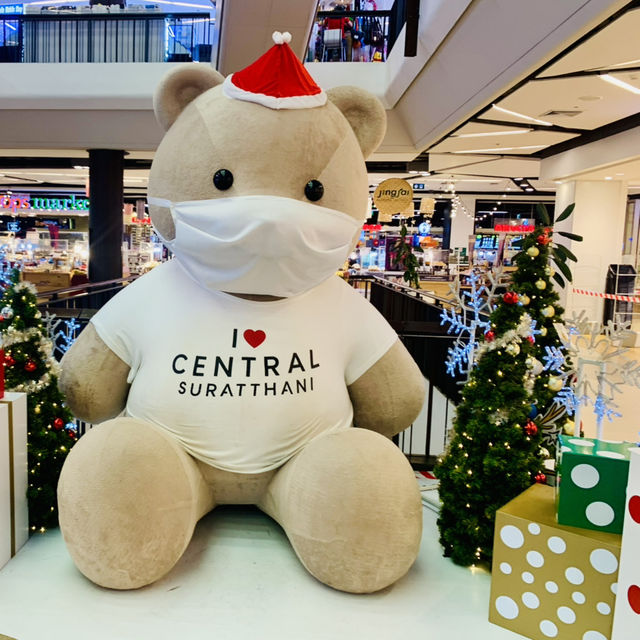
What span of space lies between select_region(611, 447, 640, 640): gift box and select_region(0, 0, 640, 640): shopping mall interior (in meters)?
0.04

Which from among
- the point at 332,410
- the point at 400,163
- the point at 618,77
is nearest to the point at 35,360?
the point at 332,410

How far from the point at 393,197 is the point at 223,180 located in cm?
802

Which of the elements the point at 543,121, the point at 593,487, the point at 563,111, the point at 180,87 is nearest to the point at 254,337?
the point at 180,87

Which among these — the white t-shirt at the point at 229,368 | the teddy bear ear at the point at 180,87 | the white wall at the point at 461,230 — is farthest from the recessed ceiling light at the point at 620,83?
the white wall at the point at 461,230

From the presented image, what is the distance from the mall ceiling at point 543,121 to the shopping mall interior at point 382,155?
38 millimetres

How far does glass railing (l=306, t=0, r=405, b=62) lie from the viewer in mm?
9039

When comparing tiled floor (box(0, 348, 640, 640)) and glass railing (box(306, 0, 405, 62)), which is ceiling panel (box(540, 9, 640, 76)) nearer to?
tiled floor (box(0, 348, 640, 640))

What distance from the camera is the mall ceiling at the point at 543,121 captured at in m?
4.73

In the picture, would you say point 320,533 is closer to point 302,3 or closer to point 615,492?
point 615,492

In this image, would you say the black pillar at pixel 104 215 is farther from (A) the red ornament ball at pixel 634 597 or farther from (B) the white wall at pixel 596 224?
(A) the red ornament ball at pixel 634 597

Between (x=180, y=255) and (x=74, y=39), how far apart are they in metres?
8.92

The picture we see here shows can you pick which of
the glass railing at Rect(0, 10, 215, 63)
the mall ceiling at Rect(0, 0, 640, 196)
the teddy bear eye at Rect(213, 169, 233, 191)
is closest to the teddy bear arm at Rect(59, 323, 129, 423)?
the teddy bear eye at Rect(213, 169, 233, 191)

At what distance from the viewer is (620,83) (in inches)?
233

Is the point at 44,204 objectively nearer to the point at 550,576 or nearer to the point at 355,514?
the point at 355,514
